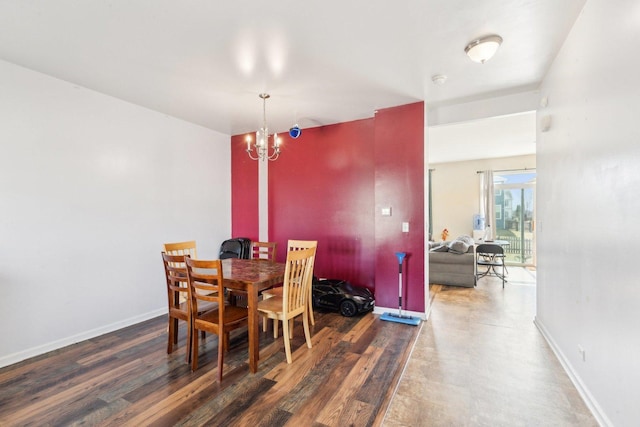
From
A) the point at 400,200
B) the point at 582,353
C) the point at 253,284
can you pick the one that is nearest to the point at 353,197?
the point at 400,200

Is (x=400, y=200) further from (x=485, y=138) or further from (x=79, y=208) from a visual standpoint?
(x=79, y=208)

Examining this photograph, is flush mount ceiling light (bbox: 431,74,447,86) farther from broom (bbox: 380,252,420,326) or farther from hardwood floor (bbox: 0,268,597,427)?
hardwood floor (bbox: 0,268,597,427)

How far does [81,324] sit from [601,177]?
456 cm

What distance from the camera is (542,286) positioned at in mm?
3041

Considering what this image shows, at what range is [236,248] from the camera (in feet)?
14.8

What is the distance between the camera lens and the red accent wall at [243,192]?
4891 millimetres

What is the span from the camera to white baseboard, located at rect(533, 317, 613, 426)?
5.64ft

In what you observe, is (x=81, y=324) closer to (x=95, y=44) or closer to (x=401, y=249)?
(x=95, y=44)

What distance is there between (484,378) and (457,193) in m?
6.34

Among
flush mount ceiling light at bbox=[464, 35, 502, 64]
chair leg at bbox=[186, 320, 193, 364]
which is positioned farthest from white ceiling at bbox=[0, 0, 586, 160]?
chair leg at bbox=[186, 320, 193, 364]

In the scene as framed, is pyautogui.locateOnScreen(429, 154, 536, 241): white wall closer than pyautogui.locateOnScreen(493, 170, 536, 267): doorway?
No

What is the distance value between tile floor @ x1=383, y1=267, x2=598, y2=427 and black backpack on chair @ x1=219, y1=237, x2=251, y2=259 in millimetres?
2682

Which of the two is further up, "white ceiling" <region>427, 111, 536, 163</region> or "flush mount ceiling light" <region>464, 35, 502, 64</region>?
"white ceiling" <region>427, 111, 536, 163</region>

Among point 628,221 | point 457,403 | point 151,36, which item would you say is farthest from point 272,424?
point 151,36
